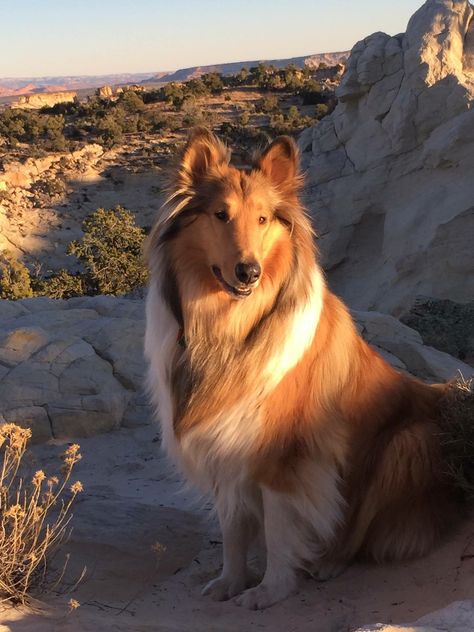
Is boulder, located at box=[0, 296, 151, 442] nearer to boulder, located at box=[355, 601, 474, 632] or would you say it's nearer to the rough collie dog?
the rough collie dog

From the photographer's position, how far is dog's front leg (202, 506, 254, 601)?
4090 millimetres

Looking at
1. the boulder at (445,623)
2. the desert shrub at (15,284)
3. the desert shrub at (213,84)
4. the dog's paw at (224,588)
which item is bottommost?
the desert shrub at (15,284)

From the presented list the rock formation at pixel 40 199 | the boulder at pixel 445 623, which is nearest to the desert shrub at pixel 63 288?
the rock formation at pixel 40 199

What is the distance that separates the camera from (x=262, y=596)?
12.8ft

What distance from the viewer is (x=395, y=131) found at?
16.7 meters

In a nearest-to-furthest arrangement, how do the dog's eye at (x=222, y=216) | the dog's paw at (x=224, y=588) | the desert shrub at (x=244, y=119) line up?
the dog's eye at (x=222, y=216), the dog's paw at (x=224, y=588), the desert shrub at (x=244, y=119)

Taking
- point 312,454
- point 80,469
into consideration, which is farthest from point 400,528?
point 80,469

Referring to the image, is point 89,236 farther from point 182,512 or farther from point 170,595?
point 170,595

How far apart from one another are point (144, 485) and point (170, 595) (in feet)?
6.19

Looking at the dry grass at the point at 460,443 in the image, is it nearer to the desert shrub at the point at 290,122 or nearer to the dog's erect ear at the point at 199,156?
the dog's erect ear at the point at 199,156

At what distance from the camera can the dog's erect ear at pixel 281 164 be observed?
3926 millimetres

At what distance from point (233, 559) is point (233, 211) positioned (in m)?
2.08

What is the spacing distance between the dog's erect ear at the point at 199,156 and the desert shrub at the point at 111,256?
11694mm

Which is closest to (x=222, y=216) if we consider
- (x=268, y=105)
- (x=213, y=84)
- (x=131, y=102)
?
(x=268, y=105)
